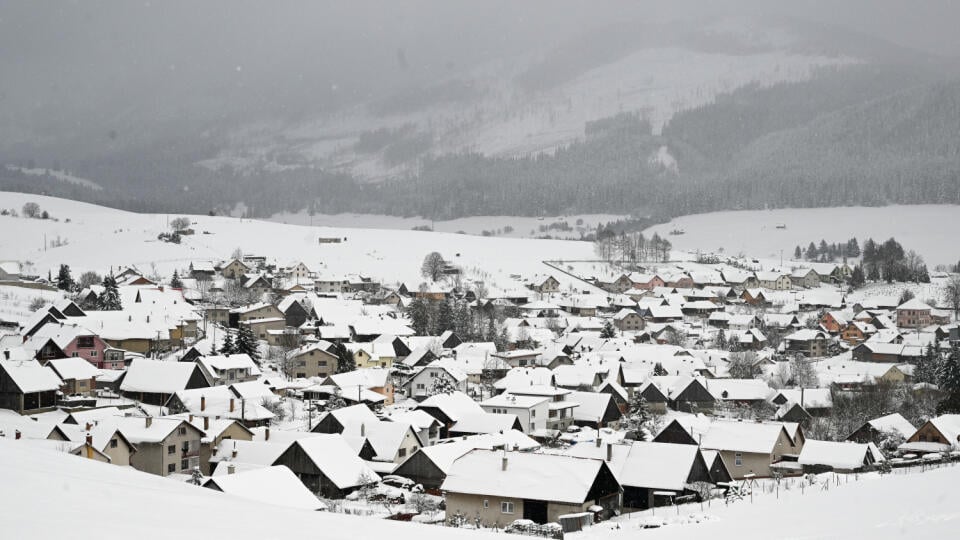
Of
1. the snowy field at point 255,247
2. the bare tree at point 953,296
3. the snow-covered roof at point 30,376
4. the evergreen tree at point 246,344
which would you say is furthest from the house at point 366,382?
the bare tree at point 953,296

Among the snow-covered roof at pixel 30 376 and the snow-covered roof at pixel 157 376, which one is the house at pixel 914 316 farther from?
the snow-covered roof at pixel 30 376

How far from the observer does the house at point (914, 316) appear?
76312mm

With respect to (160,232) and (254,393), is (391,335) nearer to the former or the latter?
(254,393)

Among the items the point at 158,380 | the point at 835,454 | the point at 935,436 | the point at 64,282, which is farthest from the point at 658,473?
the point at 64,282

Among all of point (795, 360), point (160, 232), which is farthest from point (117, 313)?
point (160, 232)

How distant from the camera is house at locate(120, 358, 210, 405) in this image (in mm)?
39188

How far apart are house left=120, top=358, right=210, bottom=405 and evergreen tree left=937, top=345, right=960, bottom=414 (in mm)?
35256

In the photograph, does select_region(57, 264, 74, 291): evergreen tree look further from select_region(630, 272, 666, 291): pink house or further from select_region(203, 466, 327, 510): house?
select_region(630, 272, 666, 291): pink house

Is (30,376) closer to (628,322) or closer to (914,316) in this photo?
(628,322)

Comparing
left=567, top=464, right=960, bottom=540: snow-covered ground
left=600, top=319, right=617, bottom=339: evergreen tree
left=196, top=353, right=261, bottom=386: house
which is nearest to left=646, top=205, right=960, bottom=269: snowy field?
left=600, top=319, right=617, bottom=339: evergreen tree

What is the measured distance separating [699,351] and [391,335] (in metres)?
22.0

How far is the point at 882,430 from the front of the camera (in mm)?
36250

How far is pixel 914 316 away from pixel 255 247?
244 feet

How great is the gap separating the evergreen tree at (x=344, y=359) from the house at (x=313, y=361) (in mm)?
439
